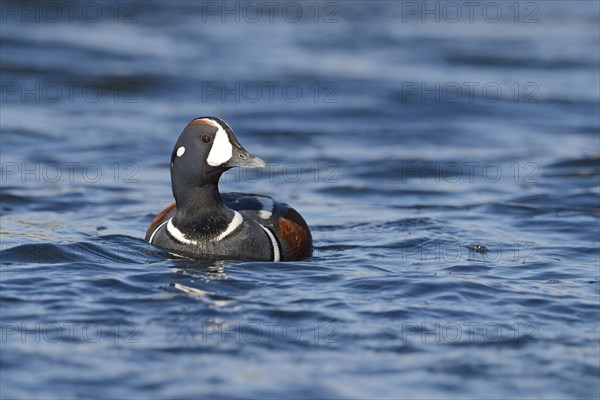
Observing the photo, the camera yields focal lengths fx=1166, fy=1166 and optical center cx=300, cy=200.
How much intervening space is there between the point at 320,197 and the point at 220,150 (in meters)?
4.17

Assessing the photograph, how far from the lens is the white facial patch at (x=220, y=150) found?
10.1 metres

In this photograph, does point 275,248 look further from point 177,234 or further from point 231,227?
point 177,234

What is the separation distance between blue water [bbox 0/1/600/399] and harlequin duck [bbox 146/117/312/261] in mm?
199

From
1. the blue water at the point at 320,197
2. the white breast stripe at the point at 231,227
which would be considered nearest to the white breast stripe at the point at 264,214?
the white breast stripe at the point at 231,227

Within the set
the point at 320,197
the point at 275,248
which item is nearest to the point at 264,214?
the point at 275,248

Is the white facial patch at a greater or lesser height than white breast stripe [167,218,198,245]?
greater

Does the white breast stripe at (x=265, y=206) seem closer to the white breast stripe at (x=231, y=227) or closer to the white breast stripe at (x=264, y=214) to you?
the white breast stripe at (x=264, y=214)

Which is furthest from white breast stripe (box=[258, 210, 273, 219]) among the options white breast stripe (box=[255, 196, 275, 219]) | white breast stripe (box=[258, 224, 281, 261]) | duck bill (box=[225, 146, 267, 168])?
duck bill (box=[225, 146, 267, 168])

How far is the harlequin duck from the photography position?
10.1m

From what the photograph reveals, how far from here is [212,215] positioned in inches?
404

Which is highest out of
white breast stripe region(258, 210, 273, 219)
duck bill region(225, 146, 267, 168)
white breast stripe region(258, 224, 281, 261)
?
duck bill region(225, 146, 267, 168)

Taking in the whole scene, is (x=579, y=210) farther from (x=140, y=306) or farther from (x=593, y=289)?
(x=140, y=306)

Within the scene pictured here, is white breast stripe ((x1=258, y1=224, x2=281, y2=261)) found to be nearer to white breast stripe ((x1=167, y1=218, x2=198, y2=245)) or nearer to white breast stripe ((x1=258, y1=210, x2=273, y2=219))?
white breast stripe ((x1=258, y1=210, x2=273, y2=219))

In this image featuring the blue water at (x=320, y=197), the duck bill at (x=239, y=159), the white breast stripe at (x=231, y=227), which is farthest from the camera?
the white breast stripe at (x=231, y=227)
